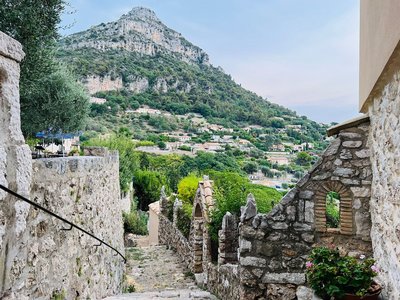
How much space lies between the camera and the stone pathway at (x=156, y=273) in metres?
10.1

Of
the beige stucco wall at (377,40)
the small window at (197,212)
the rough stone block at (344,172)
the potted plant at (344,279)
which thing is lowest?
the small window at (197,212)

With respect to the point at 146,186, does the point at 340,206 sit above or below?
above

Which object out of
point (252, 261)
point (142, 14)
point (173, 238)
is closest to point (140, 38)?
point (142, 14)

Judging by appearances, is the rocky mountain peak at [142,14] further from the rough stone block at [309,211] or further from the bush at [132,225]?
the rough stone block at [309,211]

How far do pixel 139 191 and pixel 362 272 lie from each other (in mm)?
29251

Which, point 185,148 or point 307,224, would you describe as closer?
point 307,224

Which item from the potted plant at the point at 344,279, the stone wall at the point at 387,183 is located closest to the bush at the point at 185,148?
the stone wall at the point at 387,183

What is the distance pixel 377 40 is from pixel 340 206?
2.42 metres

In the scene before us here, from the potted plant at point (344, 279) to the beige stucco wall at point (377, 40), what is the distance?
2.03m

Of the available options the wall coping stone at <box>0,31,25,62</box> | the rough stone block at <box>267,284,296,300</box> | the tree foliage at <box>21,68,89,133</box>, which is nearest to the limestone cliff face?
the tree foliage at <box>21,68,89,133</box>

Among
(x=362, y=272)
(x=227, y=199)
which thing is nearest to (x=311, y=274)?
(x=362, y=272)

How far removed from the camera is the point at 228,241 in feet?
28.3

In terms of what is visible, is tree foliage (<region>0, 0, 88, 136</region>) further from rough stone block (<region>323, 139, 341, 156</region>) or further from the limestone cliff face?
the limestone cliff face

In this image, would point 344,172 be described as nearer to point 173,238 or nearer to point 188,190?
point 188,190
